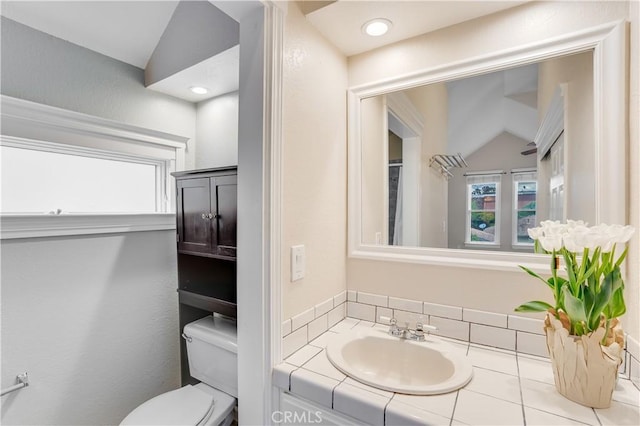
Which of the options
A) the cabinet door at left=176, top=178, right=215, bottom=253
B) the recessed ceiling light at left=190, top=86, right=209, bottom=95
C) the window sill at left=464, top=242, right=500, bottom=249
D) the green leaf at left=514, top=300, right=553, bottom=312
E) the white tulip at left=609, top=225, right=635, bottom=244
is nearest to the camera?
the white tulip at left=609, top=225, right=635, bottom=244

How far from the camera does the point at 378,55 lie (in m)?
1.43

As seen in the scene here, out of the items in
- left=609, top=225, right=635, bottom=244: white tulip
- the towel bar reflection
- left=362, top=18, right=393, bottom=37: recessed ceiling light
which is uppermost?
left=362, top=18, right=393, bottom=37: recessed ceiling light

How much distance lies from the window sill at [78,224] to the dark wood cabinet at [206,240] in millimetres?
229

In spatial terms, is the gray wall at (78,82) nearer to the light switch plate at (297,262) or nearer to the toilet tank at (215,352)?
the toilet tank at (215,352)

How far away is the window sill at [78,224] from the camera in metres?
1.29

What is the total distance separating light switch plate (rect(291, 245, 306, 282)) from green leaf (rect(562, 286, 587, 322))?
0.83m

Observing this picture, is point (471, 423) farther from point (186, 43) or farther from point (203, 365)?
point (186, 43)

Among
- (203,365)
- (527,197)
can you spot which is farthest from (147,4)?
(527,197)

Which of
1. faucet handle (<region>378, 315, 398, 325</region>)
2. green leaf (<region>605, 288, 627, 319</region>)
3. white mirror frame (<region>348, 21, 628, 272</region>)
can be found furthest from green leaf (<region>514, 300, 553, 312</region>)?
faucet handle (<region>378, 315, 398, 325</region>)

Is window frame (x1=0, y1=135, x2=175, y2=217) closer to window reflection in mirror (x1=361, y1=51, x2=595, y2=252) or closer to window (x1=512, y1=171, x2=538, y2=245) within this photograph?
window reflection in mirror (x1=361, y1=51, x2=595, y2=252)

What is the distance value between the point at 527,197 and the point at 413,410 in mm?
865

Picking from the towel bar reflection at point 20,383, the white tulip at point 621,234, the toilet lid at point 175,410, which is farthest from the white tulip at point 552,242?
the towel bar reflection at point 20,383

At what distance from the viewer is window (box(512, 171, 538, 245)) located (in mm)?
1132

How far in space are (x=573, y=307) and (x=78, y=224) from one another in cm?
203
